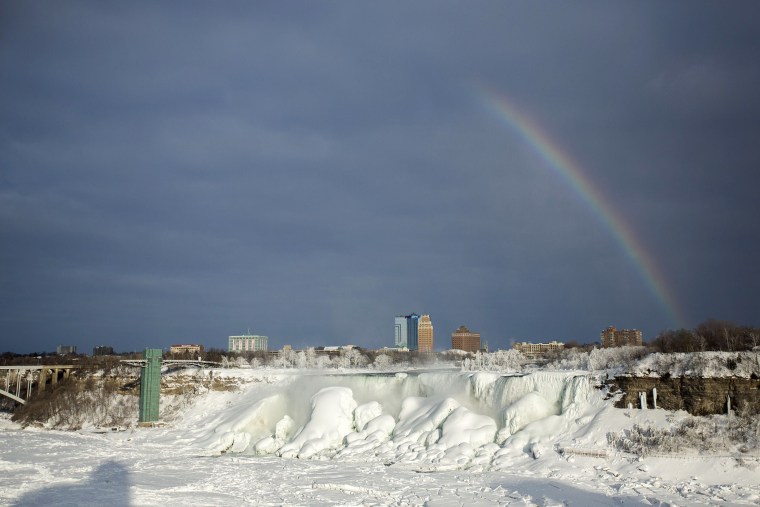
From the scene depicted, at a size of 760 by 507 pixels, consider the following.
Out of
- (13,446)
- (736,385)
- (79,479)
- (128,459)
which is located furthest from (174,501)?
(736,385)

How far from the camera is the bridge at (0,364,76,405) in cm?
→ 5200

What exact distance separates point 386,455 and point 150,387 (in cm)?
2284

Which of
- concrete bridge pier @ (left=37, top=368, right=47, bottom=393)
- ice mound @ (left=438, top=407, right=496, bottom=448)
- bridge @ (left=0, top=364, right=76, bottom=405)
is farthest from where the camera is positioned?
concrete bridge pier @ (left=37, top=368, right=47, bottom=393)

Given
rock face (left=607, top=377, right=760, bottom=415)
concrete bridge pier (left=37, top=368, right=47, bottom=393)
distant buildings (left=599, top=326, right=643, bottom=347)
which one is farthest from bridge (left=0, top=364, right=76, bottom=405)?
distant buildings (left=599, top=326, right=643, bottom=347)

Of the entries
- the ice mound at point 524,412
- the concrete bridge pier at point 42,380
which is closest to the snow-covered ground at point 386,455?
the ice mound at point 524,412

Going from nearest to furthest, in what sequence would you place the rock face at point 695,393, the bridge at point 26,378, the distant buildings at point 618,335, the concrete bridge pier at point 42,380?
the rock face at point 695,393
the bridge at point 26,378
the concrete bridge pier at point 42,380
the distant buildings at point 618,335

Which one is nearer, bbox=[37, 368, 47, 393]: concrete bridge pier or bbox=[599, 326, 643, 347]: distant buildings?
bbox=[37, 368, 47, 393]: concrete bridge pier

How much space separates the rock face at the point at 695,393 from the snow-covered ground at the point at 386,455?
3.45ft

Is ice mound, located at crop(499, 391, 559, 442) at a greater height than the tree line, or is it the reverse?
the tree line

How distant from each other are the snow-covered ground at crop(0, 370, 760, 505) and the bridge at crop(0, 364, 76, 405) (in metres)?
6.49

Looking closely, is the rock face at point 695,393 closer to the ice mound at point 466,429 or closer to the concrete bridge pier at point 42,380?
the ice mound at point 466,429

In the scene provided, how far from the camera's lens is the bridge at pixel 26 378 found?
52.0 meters

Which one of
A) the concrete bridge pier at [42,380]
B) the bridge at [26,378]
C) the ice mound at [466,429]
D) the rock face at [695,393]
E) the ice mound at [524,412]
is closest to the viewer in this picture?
the rock face at [695,393]

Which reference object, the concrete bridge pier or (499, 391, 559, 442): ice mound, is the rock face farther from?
the concrete bridge pier
